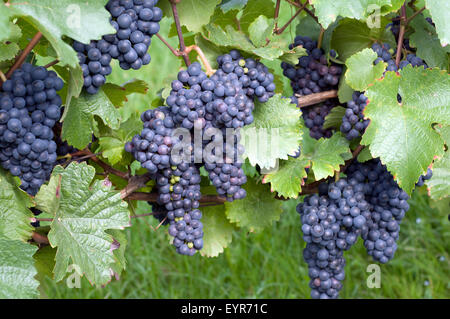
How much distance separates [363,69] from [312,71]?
195 millimetres

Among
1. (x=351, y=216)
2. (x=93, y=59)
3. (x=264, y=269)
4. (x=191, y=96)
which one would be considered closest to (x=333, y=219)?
(x=351, y=216)

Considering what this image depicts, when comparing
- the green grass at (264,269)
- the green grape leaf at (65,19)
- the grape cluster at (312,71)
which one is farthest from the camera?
the green grass at (264,269)

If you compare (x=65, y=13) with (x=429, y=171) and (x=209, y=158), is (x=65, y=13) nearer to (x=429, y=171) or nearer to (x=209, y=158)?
(x=209, y=158)

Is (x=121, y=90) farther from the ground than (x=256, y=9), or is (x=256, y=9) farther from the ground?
(x=256, y=9)

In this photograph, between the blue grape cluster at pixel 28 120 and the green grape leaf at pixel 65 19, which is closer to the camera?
the green grape leaf at pixel 65 19

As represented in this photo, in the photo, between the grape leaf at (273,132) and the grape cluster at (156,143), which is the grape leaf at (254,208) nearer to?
the grape leaf at (273,132)

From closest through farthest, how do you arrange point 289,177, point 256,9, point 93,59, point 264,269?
point 93,59, point 289,177, point 256,9, point 264,269

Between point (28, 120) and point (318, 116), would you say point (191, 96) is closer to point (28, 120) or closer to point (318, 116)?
point (28, 120)

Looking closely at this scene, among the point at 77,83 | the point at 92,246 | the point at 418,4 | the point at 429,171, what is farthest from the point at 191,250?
the point at 418,4

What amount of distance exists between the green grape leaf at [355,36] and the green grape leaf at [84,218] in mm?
750

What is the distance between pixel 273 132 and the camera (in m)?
1.38

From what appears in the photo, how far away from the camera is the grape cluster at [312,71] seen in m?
1.51

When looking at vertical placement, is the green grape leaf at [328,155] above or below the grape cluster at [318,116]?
below

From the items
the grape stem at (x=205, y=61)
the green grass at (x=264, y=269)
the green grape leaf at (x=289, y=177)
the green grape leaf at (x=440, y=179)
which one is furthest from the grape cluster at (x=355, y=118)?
the green grass at (x=264, y=269)
